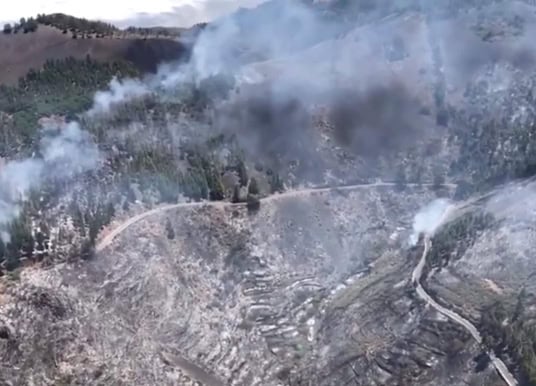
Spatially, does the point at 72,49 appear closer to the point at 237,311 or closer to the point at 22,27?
the point at 22,27

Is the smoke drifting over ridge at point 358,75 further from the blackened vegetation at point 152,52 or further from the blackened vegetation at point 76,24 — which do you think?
the blackened vegetation at point 76,24

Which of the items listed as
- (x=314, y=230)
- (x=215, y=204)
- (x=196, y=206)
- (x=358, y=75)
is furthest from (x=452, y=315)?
(x=358, y=75)

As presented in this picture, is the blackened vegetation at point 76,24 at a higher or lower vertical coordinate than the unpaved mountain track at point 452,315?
higher

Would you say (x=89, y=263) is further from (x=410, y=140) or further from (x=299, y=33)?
(x=299, y=33)

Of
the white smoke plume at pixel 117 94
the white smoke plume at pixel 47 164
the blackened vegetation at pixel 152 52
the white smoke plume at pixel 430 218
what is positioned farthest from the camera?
the blackened vegetation at pixel 152 52

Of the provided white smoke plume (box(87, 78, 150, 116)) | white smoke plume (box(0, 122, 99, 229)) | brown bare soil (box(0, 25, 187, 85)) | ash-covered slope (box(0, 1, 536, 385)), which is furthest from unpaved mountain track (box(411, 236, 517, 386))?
brown bare soil (box(0, 25, 187, 85))

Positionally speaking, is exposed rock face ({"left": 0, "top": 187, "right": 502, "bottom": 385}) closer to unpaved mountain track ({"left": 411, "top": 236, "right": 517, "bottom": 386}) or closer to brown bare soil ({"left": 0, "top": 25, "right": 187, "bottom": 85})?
unpaved mountain track ({"left": 411, "top": 236, "right": 517, "bottom": 386})

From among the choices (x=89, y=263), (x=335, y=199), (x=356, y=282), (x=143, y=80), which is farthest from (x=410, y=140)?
(x=89, y=263)

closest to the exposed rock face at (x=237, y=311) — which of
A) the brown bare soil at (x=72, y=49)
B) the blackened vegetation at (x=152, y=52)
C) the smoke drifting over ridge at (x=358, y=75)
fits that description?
the smoke drifting over ridge at (x=358, y=75)
